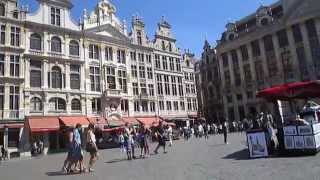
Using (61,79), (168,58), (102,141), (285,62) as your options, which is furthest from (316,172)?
(168,58)

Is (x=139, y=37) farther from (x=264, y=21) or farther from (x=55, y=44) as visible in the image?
(x=264, y=21)

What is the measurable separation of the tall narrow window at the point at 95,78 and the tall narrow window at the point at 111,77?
1431 mm

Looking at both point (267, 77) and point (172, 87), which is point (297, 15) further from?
point (172, 87)

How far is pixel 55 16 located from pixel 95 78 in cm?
862

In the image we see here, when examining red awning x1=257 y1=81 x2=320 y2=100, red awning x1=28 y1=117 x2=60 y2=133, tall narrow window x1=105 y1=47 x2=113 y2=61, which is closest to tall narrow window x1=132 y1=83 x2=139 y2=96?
tall narrow window x1=105 y1=47 x2=113 y2=61

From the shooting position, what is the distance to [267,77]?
4772 centimetres

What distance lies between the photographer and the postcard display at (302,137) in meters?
12.2

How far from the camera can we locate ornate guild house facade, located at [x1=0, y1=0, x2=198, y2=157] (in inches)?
1337

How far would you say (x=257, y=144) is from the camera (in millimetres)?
13117

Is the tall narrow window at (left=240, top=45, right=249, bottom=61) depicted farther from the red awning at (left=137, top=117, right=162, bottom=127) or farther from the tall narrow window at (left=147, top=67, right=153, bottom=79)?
the red awning at (left=137, top=117, right=162, bottom=127)

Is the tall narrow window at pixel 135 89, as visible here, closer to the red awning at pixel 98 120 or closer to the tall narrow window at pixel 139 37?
the tall narrow window at pixel 139 37

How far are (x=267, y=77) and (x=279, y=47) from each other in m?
4.52

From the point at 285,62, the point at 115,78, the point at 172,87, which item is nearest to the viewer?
the point at 115,78

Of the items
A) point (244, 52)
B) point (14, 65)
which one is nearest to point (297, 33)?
point (244, 52)
